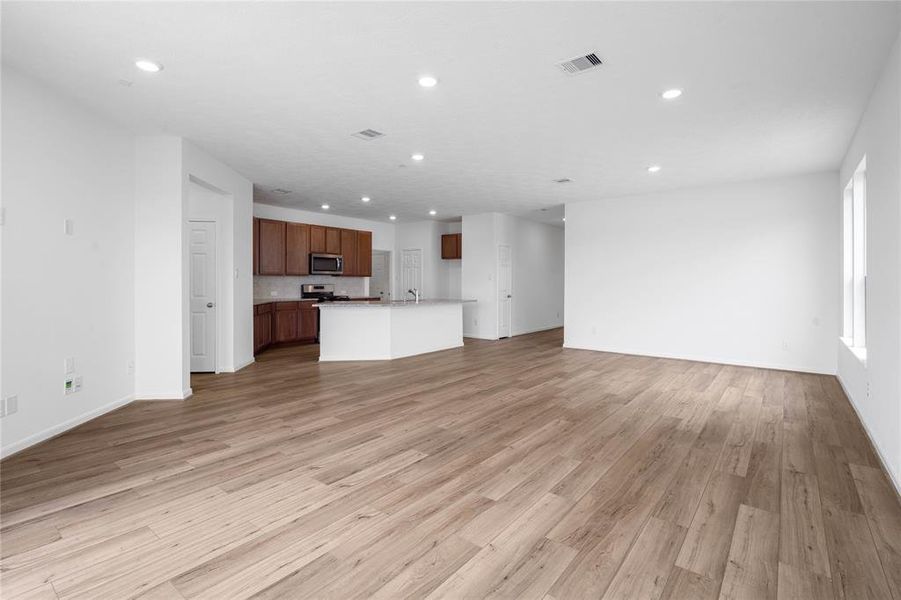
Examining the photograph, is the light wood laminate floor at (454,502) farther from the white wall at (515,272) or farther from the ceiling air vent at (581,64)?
the white wall at (515,272)

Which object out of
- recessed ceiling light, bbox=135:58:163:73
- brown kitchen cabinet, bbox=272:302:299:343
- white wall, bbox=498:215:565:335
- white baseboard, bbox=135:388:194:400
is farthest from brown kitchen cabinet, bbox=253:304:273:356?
recessed ceiling light, bbox=135:58:163:73

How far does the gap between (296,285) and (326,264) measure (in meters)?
0.79

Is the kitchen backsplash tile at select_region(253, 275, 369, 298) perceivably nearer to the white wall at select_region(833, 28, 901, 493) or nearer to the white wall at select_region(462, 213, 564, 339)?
the white wall at select_region(462, 213, 564, 339)

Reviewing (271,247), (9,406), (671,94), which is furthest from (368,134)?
(271,247)

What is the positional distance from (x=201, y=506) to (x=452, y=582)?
1526 millimetres

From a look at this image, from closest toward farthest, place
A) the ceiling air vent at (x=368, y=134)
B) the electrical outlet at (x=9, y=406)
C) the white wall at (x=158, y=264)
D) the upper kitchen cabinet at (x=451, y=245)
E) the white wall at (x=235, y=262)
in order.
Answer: the electrical outlet at (x=9, y=406), the ceiling air vent at (x=368, y=134), the white wall at (x=158, y=264), the white wall at (x=235, y=262), the upper kitchen cabinet at (x=451, y=245)

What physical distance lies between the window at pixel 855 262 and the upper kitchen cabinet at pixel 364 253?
8.25 m

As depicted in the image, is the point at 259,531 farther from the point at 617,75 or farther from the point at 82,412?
the point at 617,75

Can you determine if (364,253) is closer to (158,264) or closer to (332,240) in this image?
(332,240)

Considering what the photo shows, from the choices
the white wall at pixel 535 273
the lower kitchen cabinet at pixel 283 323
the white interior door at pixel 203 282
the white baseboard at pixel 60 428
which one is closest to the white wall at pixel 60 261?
the white baseboard at pixel 60 428

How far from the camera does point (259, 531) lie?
2.18 m

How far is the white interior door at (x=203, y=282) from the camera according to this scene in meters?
5.90

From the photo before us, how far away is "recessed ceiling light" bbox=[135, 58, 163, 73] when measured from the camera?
3.02 m

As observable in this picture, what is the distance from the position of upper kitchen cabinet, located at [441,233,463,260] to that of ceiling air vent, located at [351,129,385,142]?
5.88 m
